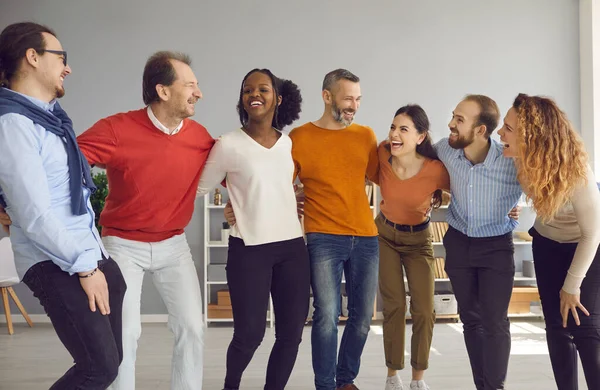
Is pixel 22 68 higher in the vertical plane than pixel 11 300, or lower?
higher

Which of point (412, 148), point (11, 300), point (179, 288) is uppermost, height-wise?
point (412, 148)

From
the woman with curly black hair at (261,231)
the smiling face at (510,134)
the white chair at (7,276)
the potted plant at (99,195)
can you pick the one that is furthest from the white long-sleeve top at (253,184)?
the white chair at (7,276)

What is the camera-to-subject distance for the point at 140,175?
2.52 m

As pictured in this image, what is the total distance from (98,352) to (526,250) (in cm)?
559

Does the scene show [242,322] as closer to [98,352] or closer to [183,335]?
[183,335]

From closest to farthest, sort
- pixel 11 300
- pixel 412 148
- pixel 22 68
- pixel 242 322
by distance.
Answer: pixel 22 68
pixel 242 322
pixel 412 148
pixel 11 300

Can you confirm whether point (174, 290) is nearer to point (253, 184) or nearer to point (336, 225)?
point (253, 184)

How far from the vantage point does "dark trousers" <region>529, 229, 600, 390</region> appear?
8.35ft

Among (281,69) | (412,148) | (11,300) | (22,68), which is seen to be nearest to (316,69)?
(281,69)

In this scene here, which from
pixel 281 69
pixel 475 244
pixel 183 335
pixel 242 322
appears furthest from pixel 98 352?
pixel 281 69

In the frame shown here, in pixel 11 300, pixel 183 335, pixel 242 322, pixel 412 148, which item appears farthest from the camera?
A: pixel 11 300

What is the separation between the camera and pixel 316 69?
257 inches

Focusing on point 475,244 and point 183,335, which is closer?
point 183,335

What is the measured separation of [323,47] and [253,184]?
4.09m
